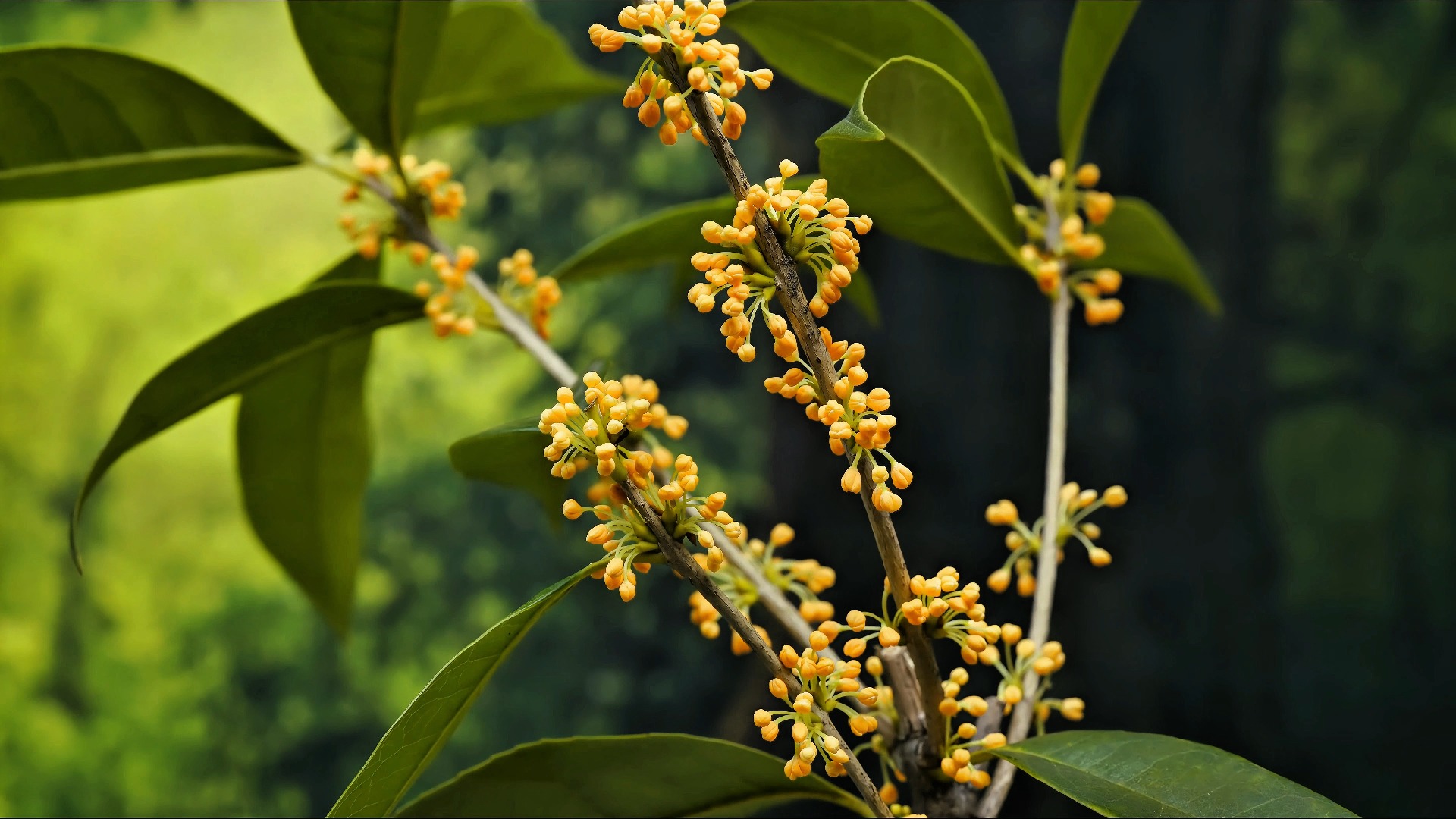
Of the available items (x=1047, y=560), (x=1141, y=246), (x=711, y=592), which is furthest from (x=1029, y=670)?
(x=1141, y=246)

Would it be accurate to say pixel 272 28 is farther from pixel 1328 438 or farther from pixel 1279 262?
pixel 1328 438

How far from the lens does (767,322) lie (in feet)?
1.12

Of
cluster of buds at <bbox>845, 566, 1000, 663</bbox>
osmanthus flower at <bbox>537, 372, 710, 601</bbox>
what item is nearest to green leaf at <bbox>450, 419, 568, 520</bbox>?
osmanthus flower at <bbox>537, 372, 710, 601</bbox>

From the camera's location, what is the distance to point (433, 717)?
376mm

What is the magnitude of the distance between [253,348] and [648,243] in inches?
9.2

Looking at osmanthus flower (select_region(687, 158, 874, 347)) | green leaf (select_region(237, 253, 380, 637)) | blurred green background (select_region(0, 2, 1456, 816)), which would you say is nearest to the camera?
osmanthus flower (select_region(687, 158, 874, 347))

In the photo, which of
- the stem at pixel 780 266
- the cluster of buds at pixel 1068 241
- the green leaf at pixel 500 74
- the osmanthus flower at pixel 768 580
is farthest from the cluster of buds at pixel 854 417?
the green leaf at pixel 500 74

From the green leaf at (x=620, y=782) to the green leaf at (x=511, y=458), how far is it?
0.13 m

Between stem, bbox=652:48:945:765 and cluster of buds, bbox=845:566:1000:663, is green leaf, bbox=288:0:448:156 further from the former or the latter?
cluster of buds, bbox=845:566:1000:663

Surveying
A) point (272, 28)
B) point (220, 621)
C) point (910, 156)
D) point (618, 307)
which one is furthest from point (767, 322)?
point (272, 28)

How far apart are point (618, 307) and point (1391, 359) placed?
96cm

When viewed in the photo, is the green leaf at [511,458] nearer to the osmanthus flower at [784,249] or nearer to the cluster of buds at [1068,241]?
the osmanthus flower at [784,249]

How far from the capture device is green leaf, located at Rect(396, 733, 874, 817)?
436mm

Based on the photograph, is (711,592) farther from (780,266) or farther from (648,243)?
(648,243)
